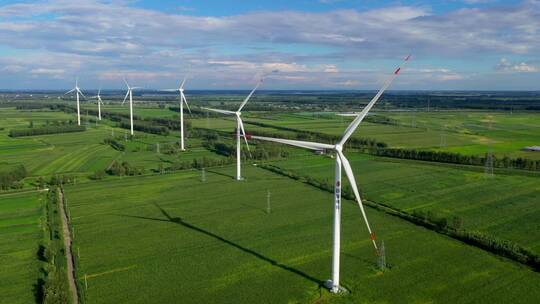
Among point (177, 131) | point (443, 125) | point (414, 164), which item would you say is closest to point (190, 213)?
point (414, 164)

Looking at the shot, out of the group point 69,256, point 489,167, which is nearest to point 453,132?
point 489,167

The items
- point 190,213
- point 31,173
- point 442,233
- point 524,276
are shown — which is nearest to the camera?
point 524,276

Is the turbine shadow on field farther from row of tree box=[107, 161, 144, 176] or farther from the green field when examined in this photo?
row of tree box=[107, 161, 144, 176]

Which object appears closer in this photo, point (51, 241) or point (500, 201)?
point (51, 241)

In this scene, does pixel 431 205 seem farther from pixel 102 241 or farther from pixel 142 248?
pixel 102 241

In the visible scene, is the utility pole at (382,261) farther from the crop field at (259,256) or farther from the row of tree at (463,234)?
the row of tree at (463,234)

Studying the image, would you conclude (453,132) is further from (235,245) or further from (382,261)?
(235,245)

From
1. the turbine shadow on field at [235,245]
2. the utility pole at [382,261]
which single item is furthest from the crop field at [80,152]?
the utility pole at [382,261]

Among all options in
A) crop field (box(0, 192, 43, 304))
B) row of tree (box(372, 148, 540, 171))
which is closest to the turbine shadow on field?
crop field (box(0, 192, 43, 304))
